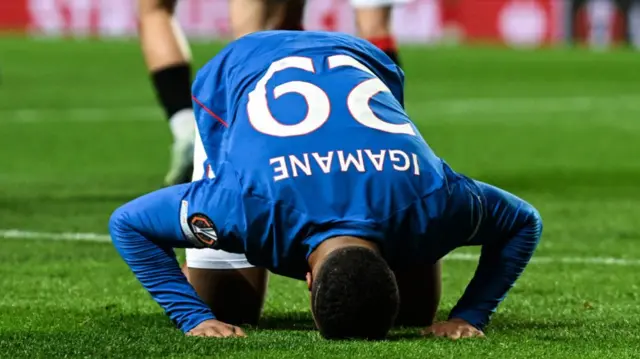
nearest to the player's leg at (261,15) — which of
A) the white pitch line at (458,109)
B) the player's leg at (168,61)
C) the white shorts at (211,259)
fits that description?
the player's leg at (168,61)

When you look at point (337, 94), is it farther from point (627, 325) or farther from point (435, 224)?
point (627, 325)

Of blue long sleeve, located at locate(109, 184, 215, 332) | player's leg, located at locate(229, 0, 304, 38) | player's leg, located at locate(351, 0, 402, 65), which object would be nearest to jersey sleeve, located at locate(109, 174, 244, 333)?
blue long sleeve, located at locate(109, 184, 215, 332)

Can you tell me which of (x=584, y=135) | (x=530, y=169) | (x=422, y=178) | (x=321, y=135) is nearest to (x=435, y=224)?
(x=422, y=178)

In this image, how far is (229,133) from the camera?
393 centimetres

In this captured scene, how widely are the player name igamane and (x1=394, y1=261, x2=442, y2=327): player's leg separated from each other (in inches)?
26.2

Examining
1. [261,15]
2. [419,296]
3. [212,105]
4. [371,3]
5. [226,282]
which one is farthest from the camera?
[371,3]

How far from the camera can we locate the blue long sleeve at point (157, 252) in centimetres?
383

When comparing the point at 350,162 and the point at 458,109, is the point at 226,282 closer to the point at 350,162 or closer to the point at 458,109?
the point at 350,162

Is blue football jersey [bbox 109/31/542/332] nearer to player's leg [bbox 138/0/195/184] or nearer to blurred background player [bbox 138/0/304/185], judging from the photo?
blurred background player [bbox 138/0/304/185]

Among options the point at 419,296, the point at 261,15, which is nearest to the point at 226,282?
the point at 419,296

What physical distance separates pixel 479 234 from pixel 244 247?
60 centimetres

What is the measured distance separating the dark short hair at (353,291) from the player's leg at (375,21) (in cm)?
405

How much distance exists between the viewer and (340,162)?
3.67m

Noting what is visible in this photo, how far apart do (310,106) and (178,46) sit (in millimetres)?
2599
